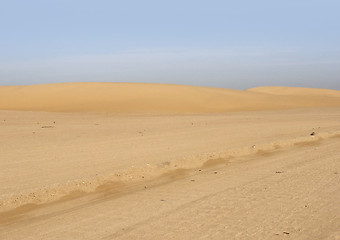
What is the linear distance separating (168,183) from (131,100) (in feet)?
99.6

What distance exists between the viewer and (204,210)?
20.8ft

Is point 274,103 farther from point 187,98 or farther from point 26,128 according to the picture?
point 26,128

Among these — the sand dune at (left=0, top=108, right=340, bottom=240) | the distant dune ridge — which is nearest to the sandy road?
the sand dune at (left=0, top=108, right=340, bottom=240)

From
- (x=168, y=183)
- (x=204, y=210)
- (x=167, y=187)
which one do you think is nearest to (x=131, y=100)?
(x=168, y=183)

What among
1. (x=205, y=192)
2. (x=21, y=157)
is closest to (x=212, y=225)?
(x=205, y=192)

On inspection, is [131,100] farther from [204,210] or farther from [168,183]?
[204,210]

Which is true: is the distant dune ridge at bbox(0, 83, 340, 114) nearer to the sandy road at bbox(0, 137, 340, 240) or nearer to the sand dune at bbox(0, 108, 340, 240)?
the sand dune at bbox(0, 108, 340, 240)

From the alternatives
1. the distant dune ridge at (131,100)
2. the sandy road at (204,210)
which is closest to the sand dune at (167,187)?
the sandy road at (204,210)

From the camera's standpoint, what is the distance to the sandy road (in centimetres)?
539

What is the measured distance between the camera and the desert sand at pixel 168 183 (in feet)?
18.4

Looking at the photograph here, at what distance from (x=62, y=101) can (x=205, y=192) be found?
111 ft

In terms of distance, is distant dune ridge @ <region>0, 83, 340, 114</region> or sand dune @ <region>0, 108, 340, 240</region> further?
distant dune ridge @ <region>0, 83, 340, 114</region>

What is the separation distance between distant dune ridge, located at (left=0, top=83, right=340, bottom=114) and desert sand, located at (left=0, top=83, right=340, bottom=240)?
18.3 meters

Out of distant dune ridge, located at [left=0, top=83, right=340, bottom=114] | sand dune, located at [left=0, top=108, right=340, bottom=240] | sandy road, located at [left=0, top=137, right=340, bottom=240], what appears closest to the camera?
sandy road, located at [left=0, top=137, right=340, bottom=240]
